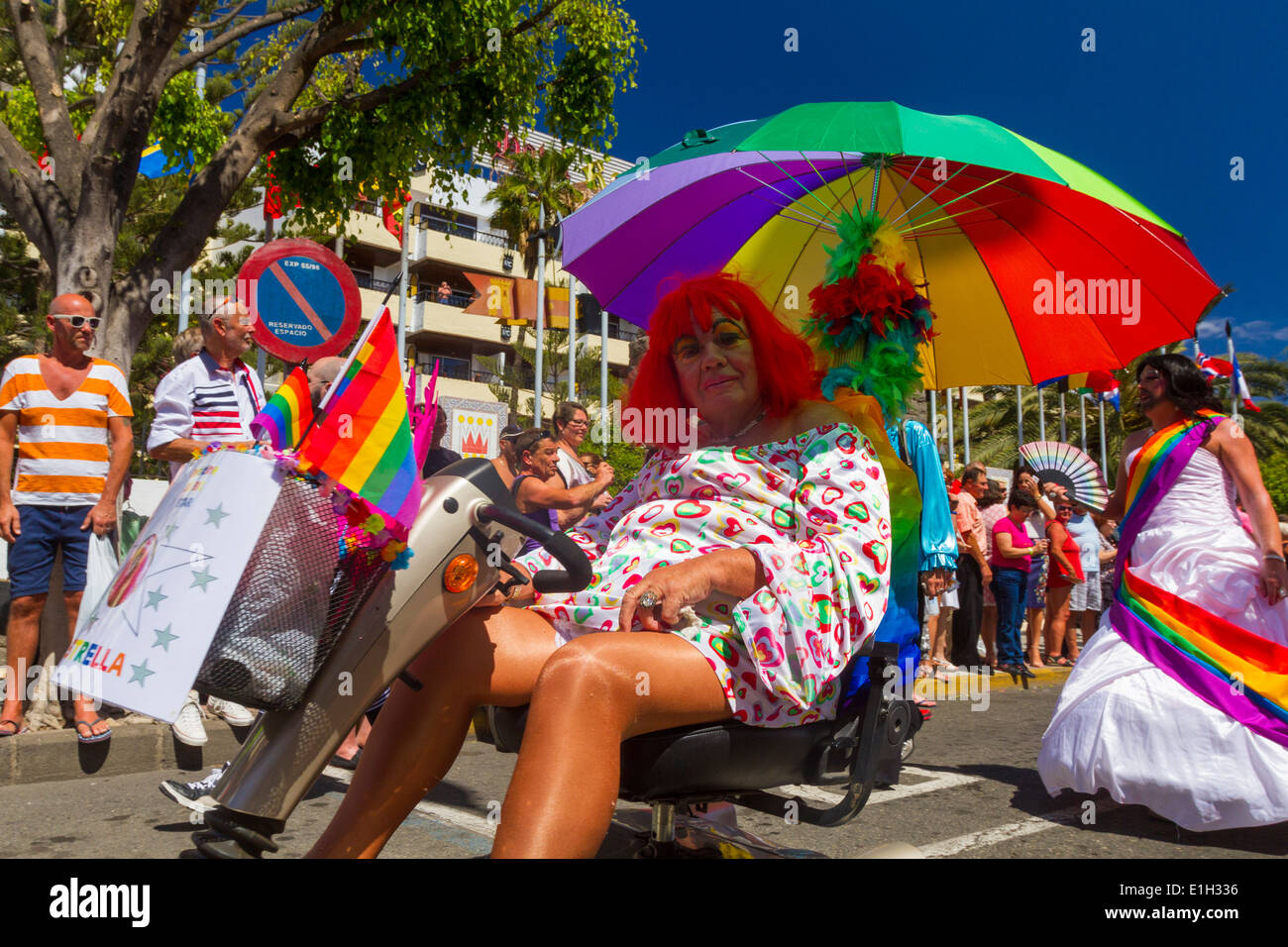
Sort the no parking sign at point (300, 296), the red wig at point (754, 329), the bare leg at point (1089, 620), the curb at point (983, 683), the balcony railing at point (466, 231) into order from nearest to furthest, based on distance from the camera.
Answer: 1. the red wig at point (754, 329)
2. the no parking sign at point (300, 296)
3. the curb at point (983, 683)
4. the bare leg at point (1089, 620)
5. the balcony railing at point (466, 231)

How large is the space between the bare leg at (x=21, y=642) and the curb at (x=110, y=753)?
0.66 ft

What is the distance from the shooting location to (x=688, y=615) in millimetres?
1897

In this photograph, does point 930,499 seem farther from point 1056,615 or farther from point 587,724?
point 1056,615

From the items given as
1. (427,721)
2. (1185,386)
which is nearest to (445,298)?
(1185,386)

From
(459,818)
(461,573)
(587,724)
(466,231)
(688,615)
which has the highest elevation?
(466,231)

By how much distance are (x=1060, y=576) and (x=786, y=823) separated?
20.2 ft

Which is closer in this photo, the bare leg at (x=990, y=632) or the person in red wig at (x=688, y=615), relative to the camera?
the person in red wig at (x=688, y=615)

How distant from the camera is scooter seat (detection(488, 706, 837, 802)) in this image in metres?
1.74

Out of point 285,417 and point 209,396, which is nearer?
point 285,417

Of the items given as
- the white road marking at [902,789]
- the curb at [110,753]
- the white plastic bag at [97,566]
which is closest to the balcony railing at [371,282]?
the white plastic bag at [97,566]

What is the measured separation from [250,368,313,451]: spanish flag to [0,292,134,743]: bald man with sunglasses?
3520 mm

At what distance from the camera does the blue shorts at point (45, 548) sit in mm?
4426

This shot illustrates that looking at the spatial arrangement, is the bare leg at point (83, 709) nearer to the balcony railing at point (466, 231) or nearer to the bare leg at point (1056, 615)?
the bare leg at point (1056, 615)

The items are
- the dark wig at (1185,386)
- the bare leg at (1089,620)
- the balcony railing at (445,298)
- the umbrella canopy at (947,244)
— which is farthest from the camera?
the balcony railing at (445,298)
